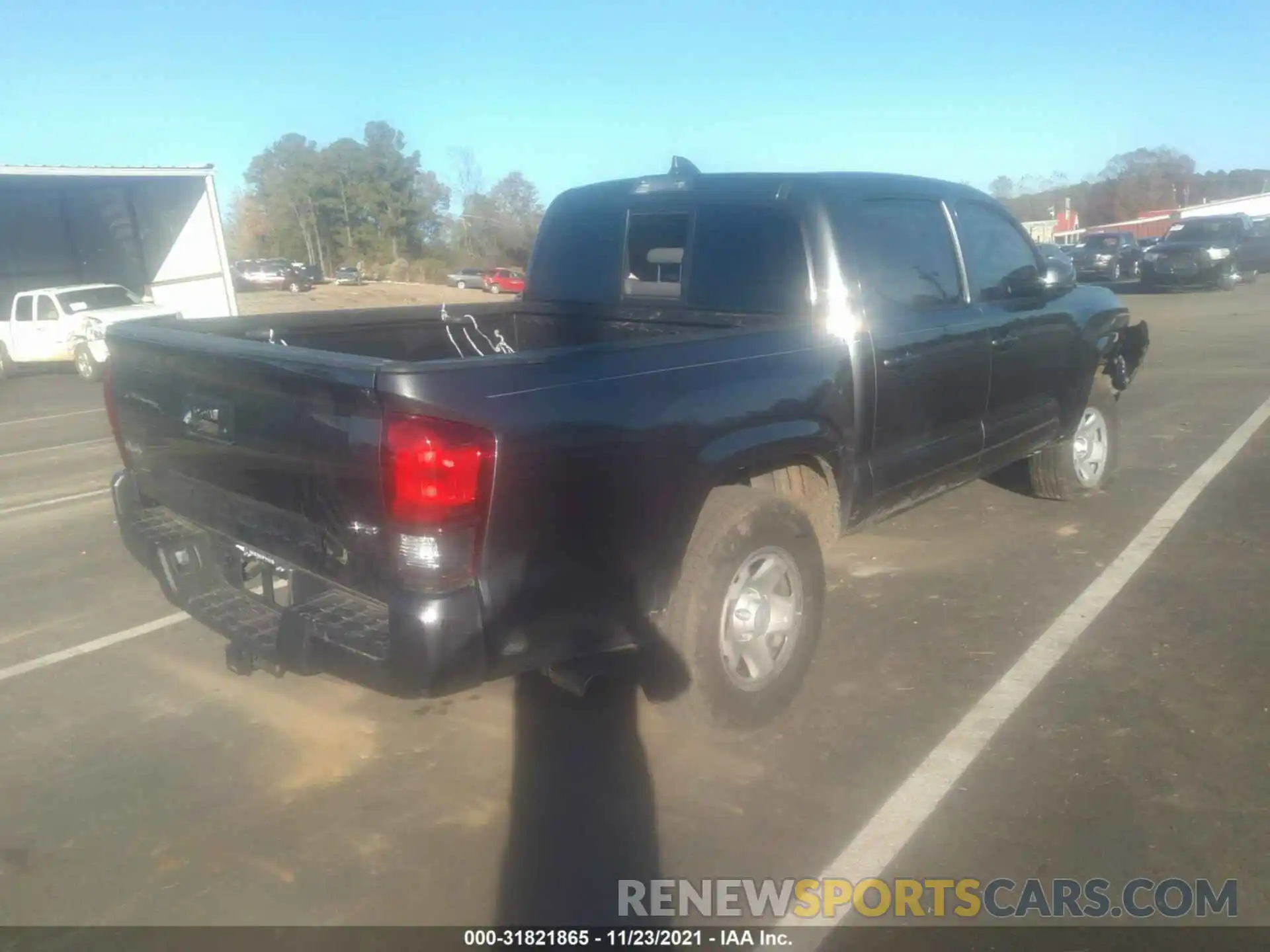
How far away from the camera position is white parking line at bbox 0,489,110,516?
7.43 m

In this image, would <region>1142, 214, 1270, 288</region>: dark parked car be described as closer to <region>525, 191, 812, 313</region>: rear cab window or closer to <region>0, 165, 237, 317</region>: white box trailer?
<region>0, 165, 237, 317</region>: white box trailer

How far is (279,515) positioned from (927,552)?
382 centimetres

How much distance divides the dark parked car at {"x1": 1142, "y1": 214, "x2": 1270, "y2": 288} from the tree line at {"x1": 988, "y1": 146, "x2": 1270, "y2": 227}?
197ft

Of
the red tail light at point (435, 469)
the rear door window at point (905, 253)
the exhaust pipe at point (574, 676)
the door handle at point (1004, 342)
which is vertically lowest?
the exhaust pipe at point (574, 676)

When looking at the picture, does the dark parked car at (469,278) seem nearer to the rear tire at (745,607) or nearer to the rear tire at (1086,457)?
the rear tire at (1086,457)

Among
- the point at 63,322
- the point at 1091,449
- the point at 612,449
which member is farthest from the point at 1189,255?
the point at 612,449

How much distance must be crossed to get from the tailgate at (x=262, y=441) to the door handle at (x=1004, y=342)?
11.0ft

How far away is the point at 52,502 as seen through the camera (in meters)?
7.67

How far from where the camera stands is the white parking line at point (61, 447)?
10000 mm

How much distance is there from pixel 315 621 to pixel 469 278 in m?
47.6

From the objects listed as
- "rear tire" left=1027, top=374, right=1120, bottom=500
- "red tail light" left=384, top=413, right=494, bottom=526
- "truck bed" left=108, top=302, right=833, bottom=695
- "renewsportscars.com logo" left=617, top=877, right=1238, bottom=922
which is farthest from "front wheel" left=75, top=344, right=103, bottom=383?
"renewsportscars.com logo" left=617, top=877, right=1238, bottom=922

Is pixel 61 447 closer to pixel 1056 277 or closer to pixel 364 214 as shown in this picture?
pixel 1056 277

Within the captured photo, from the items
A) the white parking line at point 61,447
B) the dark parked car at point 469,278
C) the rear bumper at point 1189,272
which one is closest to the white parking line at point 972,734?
the white parking line at point 61,447

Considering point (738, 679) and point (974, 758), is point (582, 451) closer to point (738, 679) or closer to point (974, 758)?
point (738, 679)
